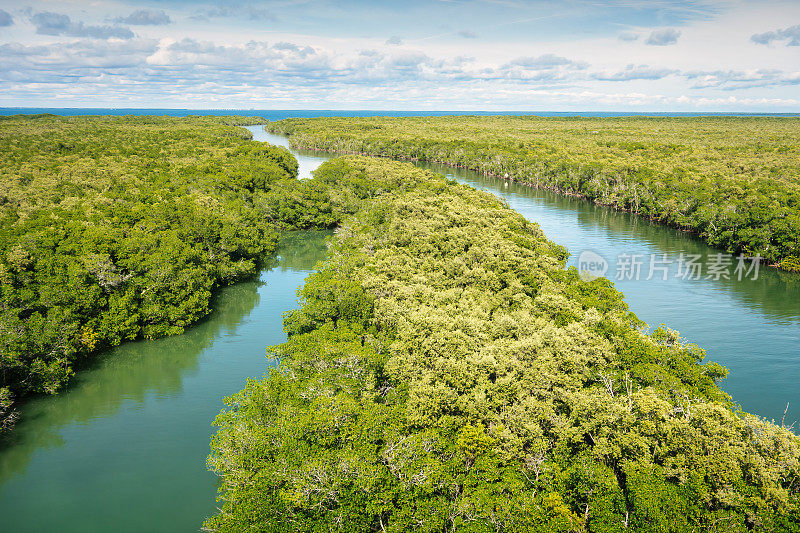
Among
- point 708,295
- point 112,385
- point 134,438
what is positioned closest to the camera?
point 134,438

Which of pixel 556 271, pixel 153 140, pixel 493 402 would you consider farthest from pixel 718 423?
pixel 153 140

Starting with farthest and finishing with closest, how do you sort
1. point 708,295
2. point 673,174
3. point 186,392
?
point 673,174, point 708,295, point 186,392

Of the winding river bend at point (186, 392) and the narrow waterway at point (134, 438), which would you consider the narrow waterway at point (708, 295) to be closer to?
the winding river bend at point (186, 392)

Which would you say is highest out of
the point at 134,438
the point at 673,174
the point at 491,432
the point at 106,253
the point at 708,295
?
the point at 673,174

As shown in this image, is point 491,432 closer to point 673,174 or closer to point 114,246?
point 114,246

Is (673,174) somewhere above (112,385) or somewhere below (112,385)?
above

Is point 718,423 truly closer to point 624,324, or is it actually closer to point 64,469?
point 624,324

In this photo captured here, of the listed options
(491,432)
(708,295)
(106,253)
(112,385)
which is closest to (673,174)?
(708,295)
